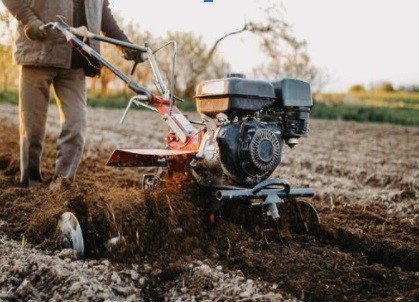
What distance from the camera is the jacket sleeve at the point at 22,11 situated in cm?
467

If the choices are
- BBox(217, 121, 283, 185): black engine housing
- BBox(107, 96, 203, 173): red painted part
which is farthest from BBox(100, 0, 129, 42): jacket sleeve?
BBox(217, 121, 283, 185): black engine housing

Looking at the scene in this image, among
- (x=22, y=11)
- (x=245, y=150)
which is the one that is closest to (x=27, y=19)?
(x=22, y=11)

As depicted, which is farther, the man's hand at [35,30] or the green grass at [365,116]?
the green grass at [365,116]

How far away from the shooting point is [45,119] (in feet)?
16.5

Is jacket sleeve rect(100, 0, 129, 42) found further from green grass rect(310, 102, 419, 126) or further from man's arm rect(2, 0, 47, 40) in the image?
green grass rect(310, 102, 419, 126)

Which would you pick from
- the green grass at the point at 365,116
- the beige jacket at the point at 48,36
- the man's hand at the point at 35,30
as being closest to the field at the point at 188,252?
the beige jacket at the point at 48,36

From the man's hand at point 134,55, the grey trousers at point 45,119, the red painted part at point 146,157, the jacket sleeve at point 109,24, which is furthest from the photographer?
the jacket sleeve at point 109,24

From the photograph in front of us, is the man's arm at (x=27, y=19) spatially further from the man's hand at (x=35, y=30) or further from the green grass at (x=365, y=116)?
the green grass at (x=365, y=116)

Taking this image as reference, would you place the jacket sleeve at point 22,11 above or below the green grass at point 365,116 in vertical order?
above

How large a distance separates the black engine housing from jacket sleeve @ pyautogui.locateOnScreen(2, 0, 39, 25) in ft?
6.45

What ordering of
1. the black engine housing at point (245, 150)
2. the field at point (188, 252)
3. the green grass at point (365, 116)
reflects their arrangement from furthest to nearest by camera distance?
the green grass at point (365, 116)
the black engine housing at point (245, 150)
the field at point (188, 252)

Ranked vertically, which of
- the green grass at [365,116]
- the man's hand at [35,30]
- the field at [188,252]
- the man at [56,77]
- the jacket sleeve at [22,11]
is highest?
the jacket sleeve at [22,11]

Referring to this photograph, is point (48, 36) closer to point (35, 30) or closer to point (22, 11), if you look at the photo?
point (35, 30)

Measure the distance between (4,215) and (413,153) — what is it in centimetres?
818
